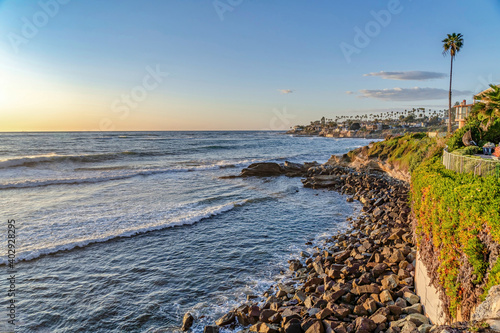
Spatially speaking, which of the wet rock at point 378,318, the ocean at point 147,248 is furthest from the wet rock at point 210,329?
the wet rock at point 378,318

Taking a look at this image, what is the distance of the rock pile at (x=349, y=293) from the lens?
6.79 meters

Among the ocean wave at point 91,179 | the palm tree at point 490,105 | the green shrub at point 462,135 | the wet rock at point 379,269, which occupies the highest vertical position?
the palm tree at point 490,105

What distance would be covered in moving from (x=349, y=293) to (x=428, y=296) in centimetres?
200

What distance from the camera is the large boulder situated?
34.8 metres

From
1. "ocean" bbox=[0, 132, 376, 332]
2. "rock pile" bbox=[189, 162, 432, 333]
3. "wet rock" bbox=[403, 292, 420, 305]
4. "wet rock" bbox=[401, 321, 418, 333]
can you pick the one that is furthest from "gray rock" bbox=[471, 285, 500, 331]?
"ocean" bbox=[0, 132, 376, 332]

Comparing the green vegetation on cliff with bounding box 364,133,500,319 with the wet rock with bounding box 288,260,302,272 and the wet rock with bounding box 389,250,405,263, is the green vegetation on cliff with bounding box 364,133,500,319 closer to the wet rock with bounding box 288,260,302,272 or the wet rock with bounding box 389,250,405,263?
the wet rock with bounding box 389,250,405,263

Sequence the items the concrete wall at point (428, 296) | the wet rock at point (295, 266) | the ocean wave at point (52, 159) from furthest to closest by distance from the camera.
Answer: the ocean wave at point (52, 159) < the wet rock at point (295, 266) < the concrete wall at point (428, 296)

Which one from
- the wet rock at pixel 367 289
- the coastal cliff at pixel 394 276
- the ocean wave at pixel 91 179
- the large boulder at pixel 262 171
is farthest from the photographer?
the large boulder at pixel 262 171

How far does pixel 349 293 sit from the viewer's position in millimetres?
8156

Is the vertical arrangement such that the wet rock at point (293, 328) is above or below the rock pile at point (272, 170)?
below

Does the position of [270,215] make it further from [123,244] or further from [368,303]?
[368,303]

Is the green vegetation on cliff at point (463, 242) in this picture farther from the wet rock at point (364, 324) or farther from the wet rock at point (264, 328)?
the wet rock at point (264, 328)

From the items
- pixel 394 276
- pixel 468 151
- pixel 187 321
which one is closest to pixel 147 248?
pixel 187 321

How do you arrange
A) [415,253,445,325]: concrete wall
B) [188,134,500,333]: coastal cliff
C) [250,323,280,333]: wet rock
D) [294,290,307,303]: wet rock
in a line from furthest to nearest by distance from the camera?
1. [294,290,307,303]: wet rock
2. [250,323,280,333]: wet rock
3. [415,253,445,325]: concrete wall
4. [188,134,500,333]: coastal cliff
